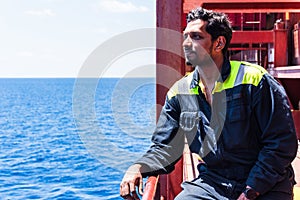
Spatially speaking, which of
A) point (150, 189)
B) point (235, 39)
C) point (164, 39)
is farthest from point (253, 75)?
point (235, 39)

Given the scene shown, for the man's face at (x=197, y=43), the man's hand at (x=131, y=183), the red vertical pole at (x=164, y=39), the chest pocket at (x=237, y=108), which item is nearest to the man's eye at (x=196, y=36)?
the man's face at (x=197, y=43)

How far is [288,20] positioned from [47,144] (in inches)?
1474

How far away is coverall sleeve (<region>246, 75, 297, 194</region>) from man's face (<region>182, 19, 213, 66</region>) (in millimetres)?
296

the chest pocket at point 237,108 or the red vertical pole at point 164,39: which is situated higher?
the red vertical pole at point 164,39

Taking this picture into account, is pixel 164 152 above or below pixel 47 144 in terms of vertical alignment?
above

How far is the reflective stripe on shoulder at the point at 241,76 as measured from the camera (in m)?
2.10

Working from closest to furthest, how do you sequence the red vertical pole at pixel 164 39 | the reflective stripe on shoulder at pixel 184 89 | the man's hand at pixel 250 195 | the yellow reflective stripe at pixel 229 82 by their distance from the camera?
the man's hand at pixel 250 195 → the yellow reflective stripe at pixel 229 82 → the reflective stripe on shoulder at pixel 184 89 → the red vertical pole at pixel 164 39

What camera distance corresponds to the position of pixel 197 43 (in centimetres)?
221

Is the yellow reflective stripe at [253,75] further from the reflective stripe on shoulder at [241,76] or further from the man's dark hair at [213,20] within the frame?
the man's dark hair at [213,20]

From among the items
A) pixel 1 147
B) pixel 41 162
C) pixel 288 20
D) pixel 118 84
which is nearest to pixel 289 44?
pixel 288 20

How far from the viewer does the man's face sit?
7.26 feet

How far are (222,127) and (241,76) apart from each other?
0.23 meters

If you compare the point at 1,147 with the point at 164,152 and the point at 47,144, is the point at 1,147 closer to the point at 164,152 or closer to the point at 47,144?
the point at 47,144

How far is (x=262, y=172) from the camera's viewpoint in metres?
2.04
